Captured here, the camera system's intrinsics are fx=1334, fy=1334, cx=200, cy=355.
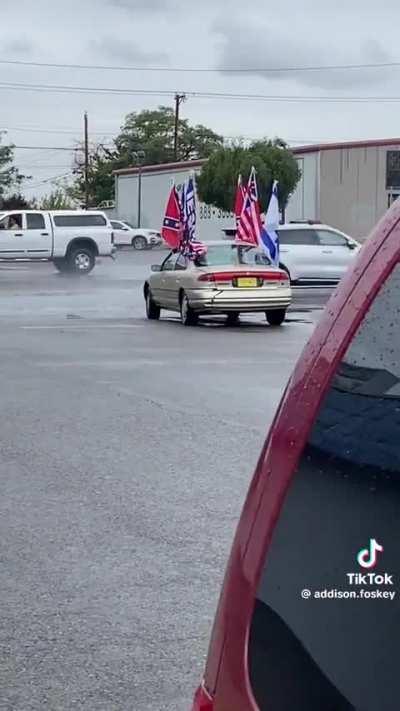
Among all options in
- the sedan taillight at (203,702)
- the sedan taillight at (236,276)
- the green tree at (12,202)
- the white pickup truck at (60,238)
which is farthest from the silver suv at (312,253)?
the green tree at (12,202)

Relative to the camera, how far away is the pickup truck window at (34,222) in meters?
45.0

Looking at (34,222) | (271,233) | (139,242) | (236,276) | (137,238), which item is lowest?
(139,242)

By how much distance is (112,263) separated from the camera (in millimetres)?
52344

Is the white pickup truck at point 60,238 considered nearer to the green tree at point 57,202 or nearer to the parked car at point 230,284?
the parked car at point 230,284

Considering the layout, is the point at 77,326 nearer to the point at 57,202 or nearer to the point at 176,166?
the point at 176,166

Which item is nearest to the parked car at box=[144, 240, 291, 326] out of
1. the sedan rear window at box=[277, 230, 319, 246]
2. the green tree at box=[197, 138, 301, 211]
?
the sedan rear window at box=[277, 230, 319, 246]

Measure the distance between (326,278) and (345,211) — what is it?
3832 centimetres

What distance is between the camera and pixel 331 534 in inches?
86.0

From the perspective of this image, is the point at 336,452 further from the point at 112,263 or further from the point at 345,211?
the point at 345,211

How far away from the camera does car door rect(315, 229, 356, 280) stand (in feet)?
104

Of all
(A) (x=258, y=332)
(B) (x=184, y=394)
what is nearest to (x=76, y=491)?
(B) (x=184, y=394)

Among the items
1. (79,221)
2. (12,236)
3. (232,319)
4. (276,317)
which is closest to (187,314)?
(232,319)

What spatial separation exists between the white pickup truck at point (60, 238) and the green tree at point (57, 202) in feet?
199

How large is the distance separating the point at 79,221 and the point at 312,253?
14808mm
